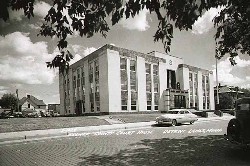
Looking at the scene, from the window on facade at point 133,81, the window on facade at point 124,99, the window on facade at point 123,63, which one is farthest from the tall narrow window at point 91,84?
the window on facade at point 133,81

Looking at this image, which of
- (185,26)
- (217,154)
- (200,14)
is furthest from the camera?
(217,154)

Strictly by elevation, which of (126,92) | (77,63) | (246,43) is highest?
(77,63)

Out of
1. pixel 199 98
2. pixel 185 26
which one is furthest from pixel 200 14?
pixel 199 98

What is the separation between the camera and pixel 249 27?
10.4 metres

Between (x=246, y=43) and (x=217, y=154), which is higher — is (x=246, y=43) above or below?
above

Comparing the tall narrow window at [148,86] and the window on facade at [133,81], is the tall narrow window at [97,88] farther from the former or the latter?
the tall narrow window at [148,86]

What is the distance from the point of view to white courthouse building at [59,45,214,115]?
108 ft

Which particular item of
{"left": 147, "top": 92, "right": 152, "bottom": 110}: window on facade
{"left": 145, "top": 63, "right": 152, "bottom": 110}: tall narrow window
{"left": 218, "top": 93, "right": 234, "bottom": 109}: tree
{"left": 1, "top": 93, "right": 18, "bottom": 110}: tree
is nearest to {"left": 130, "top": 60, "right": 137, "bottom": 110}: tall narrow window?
{"left": 145, "top": 63, "right": 152, "bottom": 110}: tall narrow window

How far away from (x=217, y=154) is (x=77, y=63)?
122 ft

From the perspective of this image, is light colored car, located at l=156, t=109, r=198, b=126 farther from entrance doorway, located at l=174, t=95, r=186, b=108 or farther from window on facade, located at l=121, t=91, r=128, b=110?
entrance doorway, located at l=174, t=95, r=186, b=108

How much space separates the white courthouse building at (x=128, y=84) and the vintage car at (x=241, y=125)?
21184mm

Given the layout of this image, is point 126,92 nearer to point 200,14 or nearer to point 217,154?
point 217,154

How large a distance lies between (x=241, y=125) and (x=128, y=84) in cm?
2682

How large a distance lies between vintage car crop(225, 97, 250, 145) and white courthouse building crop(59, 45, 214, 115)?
21.2m
